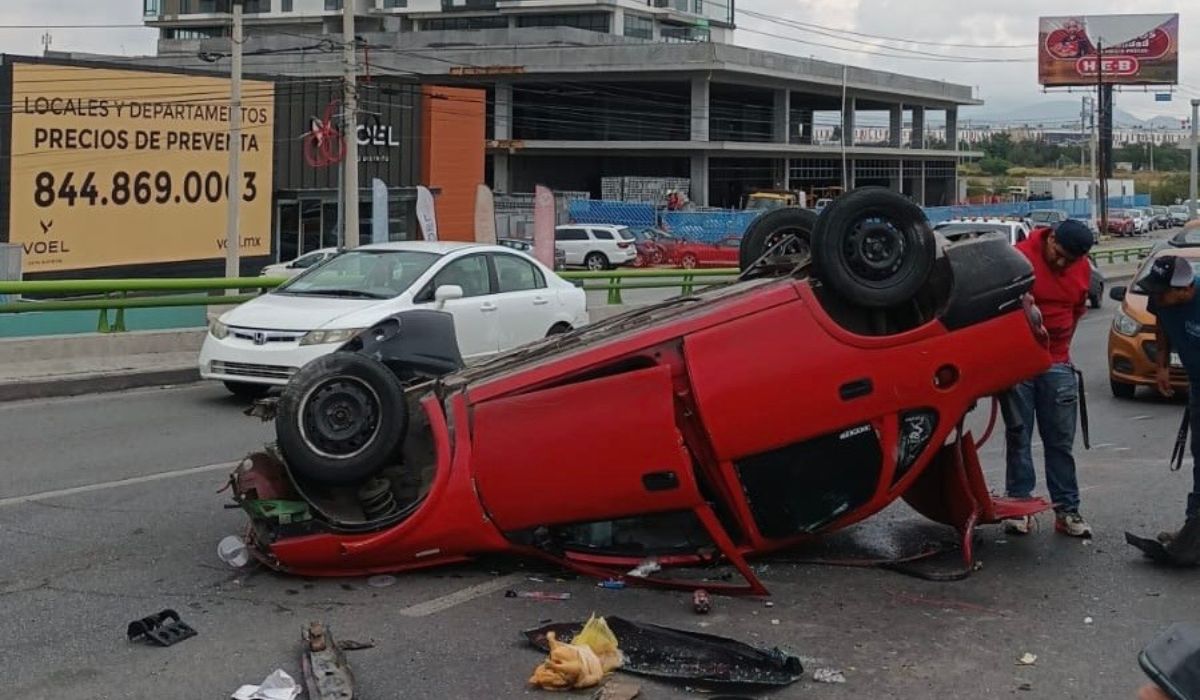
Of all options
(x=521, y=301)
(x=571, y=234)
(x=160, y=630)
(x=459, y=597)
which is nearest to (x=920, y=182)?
(x=571, y=234)

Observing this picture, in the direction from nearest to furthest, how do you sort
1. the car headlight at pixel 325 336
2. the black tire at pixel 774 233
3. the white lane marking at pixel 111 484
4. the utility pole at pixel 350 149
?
the black tire at pixel 774 233 → the white lane marking at pixel 111 484 → the car headlight at pixel 325 336 → the utility pole at pixel 350 149

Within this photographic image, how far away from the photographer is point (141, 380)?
13.9 metres

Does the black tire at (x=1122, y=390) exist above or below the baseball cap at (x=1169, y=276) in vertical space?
below

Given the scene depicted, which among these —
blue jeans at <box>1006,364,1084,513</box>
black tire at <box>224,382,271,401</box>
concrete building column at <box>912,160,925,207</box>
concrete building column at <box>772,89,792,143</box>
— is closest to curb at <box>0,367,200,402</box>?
black tire at <box>224,382,271,401</box>

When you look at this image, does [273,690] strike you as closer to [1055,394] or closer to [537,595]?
[537,595]

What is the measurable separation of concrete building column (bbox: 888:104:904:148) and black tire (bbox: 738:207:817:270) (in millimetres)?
85040

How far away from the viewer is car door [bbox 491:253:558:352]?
44.2ft

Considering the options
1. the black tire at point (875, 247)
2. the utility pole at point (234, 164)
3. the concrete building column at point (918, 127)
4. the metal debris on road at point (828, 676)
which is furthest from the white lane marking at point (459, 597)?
the concrete building column at point (918, 127)

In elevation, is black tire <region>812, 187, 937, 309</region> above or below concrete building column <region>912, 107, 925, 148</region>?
below

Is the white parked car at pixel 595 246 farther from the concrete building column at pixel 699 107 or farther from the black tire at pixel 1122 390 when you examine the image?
the black tire at pixel 1122 390

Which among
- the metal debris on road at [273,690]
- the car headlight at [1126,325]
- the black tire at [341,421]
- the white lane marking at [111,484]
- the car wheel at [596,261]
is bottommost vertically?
the metal debris on road at [273,690]

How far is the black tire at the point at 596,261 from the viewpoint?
47812mm

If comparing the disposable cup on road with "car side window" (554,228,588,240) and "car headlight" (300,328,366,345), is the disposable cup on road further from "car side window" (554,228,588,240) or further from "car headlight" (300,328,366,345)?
"car side window" (554,228,588,240)

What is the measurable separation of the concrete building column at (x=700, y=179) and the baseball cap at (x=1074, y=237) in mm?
65565
